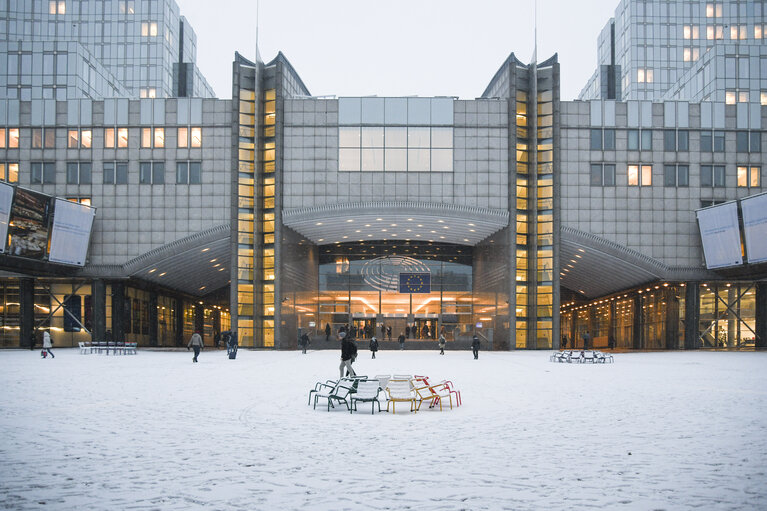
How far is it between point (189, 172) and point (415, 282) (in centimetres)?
2354

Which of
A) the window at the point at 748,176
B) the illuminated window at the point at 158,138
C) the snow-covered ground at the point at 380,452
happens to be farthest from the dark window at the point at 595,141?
the snow-covered ground at the point at 380,452

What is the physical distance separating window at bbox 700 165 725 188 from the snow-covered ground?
43788mm

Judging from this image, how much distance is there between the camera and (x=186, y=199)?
58781 millimetres

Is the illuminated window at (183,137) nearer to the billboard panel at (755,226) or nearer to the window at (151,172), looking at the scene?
the window at (151,172)

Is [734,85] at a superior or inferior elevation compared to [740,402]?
superior

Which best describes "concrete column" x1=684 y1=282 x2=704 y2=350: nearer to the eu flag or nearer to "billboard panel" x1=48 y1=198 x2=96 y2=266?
the eu flag

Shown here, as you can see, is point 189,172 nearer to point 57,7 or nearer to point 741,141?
point 741,141

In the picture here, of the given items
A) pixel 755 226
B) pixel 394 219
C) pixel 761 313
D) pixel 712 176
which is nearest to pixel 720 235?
pixel 755 226

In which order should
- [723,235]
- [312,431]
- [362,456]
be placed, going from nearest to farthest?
[362,456] → [312,431] → [723,235]

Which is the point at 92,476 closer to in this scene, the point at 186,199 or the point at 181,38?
the point at 186,199

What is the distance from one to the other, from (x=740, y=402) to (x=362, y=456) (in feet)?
35.2

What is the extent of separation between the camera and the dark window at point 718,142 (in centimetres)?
5911

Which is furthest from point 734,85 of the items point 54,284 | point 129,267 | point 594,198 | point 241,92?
point 54,284

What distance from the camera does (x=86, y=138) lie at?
59062 millimetres
